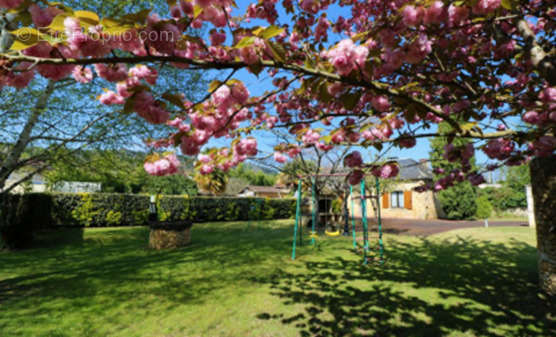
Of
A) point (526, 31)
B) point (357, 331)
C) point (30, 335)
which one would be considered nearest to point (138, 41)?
point (526, 31)

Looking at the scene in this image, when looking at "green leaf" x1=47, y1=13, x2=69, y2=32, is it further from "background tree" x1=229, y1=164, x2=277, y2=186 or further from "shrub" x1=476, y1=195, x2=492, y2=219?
"background tree" x1=229, y1=164, x2=277, y2=186

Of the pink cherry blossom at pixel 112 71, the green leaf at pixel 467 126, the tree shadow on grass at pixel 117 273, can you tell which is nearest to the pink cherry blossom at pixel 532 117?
the green leaf at pixel 467 126

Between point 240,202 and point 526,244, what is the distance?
1428 centimetres

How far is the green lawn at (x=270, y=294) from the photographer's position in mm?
3090

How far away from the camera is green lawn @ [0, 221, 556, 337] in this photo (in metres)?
3.09

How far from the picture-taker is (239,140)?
2656 millimetres

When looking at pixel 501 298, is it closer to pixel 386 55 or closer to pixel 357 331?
pixel 357 331

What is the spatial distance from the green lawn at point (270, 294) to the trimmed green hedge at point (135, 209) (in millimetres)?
4792

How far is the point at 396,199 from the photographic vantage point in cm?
2166

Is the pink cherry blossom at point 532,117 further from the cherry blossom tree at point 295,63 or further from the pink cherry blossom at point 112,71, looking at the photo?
the pink cherry blossom at point 112,71

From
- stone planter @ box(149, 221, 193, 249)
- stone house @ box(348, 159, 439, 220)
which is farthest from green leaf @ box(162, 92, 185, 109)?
stone house @ box(348, 159, 439, 220)

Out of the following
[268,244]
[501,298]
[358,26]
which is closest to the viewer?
[501,298]

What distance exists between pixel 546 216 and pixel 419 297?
7.28 ft

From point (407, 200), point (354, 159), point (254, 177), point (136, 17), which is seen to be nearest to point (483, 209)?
point (407, 200)
